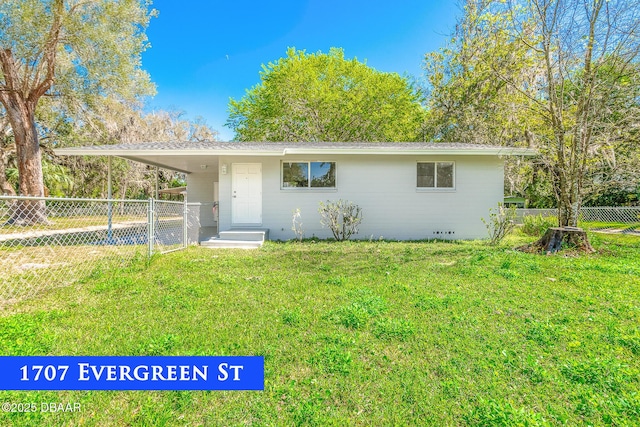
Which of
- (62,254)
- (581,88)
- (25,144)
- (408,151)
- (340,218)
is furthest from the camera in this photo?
(25,144)

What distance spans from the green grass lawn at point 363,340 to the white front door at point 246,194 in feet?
12.6

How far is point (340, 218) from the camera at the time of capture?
870cm

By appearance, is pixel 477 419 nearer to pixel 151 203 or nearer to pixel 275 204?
pixel 151 203

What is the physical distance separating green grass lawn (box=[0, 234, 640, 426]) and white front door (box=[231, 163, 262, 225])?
3838 mm

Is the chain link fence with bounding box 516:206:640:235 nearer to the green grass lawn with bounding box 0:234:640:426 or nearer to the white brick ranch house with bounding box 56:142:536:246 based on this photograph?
the white brick ranch house with bounding box 56:142:536:246

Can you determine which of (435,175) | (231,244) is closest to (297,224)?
(231,244)

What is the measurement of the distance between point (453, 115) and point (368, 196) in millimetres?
10542

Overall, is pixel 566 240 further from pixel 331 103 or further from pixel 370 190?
pixel 331 103

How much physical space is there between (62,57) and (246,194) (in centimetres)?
981

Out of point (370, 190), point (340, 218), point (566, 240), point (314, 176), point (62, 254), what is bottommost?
point (62, 254)

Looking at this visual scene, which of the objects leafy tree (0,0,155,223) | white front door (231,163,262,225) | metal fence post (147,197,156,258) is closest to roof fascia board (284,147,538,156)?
white front door (231,163,262,225)

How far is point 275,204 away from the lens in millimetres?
8750

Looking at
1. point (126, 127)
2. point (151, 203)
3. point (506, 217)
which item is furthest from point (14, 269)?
point (126, 127)

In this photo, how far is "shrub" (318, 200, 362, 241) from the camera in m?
8.56
